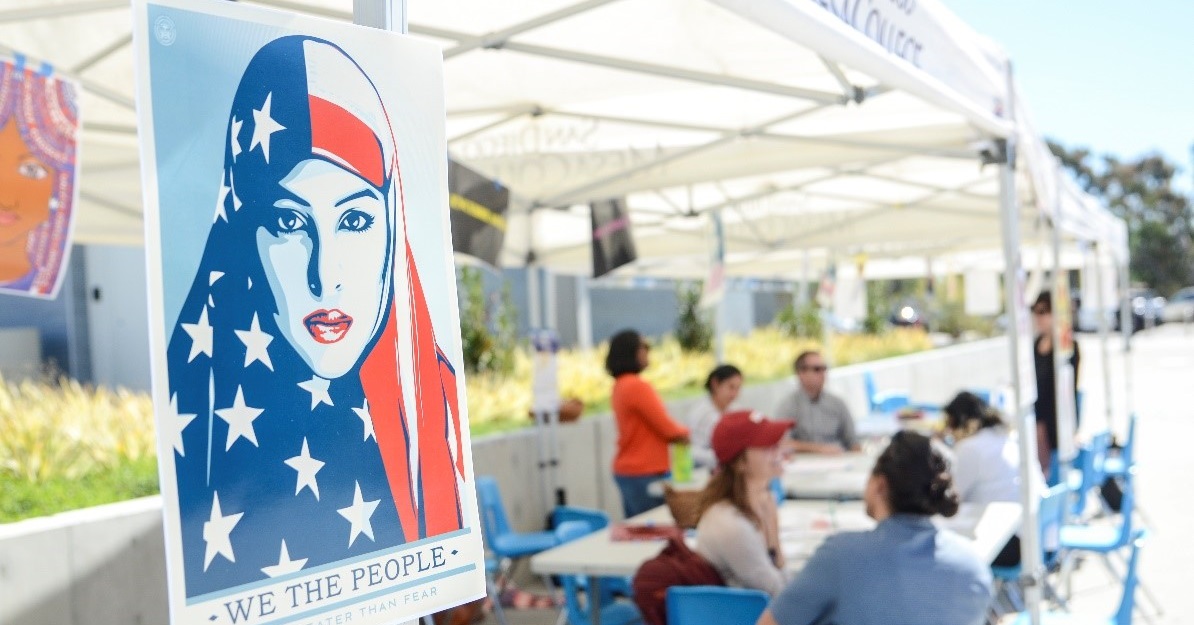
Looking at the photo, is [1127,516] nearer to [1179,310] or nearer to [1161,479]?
[1161,479]

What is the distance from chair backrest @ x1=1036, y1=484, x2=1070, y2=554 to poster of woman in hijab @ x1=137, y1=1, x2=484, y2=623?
Answer: 376 centimetres

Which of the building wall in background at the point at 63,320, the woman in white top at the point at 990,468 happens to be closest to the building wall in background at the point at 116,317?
the building wall in background at the point at 63,320

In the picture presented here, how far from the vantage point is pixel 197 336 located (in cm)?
112

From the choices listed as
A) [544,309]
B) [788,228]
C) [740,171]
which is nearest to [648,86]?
[740,171]

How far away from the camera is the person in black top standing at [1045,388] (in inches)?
285

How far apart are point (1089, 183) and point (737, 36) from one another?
60.3m

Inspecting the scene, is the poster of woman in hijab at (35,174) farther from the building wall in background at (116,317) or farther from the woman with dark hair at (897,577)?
the building wall in background at (116,317)

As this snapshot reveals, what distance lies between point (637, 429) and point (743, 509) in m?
2.39

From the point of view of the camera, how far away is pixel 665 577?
133 inches

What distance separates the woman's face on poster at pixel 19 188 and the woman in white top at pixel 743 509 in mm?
2398

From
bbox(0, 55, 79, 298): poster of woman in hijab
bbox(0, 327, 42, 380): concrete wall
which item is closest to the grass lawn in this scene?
bbox(0, 55, 79, 298): poster of woman in hijab

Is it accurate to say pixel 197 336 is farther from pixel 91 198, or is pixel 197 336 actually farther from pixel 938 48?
pixel 91 198

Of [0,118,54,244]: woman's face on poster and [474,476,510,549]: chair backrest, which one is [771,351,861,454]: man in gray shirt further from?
[0,118,54,244]: woman's face on poster

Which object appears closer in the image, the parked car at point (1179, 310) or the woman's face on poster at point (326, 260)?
the woman's face on poster at point (326, 260)
